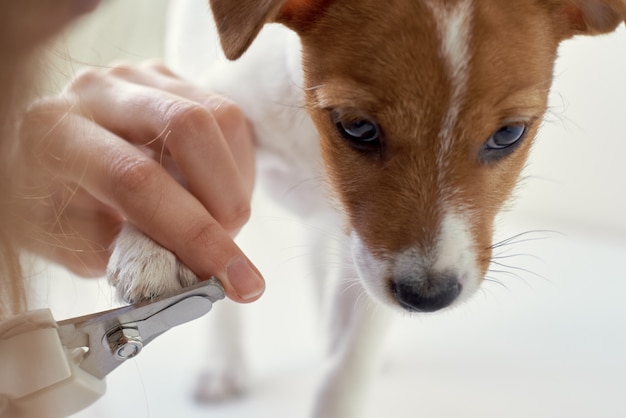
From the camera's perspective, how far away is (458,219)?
1.21 metres

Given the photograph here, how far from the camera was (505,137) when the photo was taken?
1.25 meters

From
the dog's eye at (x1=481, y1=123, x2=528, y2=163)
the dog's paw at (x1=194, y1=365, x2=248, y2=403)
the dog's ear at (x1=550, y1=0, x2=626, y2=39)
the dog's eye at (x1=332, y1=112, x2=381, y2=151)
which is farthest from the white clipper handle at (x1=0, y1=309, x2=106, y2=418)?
the dog's ear at (x1=550, y1=0, x2=626, y2=39)

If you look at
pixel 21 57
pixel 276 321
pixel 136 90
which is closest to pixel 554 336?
pixel 276 321

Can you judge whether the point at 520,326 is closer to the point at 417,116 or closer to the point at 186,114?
the point at 417,116

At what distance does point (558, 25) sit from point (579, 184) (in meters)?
0.81

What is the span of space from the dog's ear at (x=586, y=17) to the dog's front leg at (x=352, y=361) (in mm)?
762

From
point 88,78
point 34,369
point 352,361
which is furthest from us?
point 352,361

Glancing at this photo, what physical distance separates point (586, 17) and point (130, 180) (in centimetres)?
82

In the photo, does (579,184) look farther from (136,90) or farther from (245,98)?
(136,90)

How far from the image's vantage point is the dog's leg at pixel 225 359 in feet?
6.27

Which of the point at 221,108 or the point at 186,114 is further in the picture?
the point at 221,108

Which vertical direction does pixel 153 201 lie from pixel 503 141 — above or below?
below

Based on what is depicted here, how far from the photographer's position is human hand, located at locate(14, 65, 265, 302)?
1.06m

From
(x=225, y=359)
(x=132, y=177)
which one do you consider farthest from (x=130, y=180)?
(x=225, y=359)
